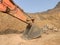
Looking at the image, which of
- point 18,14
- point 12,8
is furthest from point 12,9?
point 18,14

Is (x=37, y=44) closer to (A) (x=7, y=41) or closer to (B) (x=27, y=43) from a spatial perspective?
(B) (x=27, y=43)

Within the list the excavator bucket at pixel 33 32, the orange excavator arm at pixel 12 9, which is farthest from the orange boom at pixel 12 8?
the excavator bucket at pixel 33 32

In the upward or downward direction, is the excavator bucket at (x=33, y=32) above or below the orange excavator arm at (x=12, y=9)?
below

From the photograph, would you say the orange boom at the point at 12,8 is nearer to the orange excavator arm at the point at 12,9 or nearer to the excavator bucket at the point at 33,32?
the orange excavator arm at the point at 12,9

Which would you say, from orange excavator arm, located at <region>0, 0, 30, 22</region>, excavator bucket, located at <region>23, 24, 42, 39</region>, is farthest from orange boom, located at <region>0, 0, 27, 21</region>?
excavator bucket, located at <region>23, 24, 42, 39</region>

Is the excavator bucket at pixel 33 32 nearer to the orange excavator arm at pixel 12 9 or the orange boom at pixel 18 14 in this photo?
the orange boom at pixel 18 14

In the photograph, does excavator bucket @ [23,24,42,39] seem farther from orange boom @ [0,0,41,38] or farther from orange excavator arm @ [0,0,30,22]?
orange excavator arm @ [0,0,30,22]

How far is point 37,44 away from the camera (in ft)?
26.8

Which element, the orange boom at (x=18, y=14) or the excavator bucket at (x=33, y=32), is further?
the excavator bucket at (x=33, y=32)

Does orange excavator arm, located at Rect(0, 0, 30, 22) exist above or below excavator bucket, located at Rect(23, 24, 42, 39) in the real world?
above

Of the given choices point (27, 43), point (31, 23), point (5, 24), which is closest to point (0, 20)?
point (5, 24)

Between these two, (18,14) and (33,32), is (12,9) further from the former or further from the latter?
(33,32)

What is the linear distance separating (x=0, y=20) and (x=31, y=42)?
636 cm

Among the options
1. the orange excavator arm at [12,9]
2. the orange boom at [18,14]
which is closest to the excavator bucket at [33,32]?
the orange boom at [18,14]
